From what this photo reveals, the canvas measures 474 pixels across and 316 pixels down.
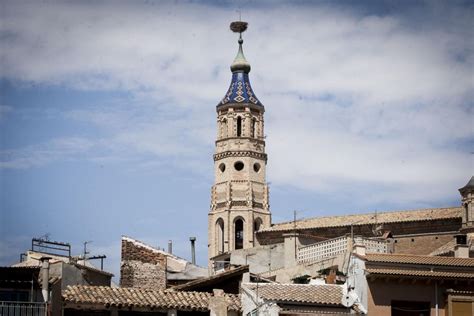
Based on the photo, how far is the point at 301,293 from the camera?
36.2 metres

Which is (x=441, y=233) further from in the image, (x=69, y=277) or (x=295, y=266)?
(x=69, y=277)

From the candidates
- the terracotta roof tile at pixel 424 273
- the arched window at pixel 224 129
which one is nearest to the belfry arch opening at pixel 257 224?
the arched window at pixel 224 129

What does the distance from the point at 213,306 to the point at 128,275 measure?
753 centimetres

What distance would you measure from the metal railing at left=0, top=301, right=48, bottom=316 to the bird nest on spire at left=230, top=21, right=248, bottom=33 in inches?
2304

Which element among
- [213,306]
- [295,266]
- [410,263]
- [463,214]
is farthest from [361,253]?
[463,214]

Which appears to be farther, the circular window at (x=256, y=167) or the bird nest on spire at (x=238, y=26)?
the bird nest on spire at (x=238, y=26)

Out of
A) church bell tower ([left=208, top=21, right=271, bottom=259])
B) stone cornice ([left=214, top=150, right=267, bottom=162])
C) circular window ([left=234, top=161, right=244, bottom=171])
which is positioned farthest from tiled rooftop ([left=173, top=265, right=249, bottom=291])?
circular window ([left=234, top=161, right=244, bottom=171])

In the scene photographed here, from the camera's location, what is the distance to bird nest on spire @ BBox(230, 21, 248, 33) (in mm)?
90938

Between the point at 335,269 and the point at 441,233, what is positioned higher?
the point at 441,233

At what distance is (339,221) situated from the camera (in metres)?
70.4

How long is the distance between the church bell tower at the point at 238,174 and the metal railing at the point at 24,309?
52.6 meters

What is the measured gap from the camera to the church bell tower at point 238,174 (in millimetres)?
87312

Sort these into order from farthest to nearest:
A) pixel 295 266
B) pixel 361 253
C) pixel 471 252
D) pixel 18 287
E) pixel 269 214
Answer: pixel 269 214
pixel 471 252
pixel 295 266
pixel 361 253
pixel 18 287

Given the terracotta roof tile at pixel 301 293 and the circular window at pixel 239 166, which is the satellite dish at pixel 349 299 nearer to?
the terracotta roof tile at pixel 301 293
